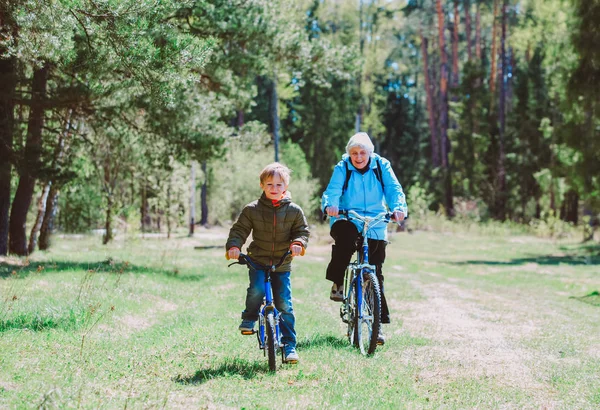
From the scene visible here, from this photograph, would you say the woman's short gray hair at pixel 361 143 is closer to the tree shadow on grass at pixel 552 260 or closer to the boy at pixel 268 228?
the boy at pixel 268 228

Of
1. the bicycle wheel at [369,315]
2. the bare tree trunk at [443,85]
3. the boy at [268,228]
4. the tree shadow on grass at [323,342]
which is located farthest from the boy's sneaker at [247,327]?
the bare tree trunk at [443,85]

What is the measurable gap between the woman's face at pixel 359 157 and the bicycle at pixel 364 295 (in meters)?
0.55

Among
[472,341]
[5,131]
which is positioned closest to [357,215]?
[472,341]

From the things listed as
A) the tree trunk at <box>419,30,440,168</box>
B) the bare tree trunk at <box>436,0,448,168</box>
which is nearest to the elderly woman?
the bare tree trunk at <box>436,0,448,168</box>

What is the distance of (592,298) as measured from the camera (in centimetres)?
1311

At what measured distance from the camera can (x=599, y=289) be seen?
14.5 m

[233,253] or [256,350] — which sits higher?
[233,253]

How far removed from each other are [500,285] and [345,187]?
10210mm

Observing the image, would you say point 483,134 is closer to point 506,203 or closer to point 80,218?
point 506,203

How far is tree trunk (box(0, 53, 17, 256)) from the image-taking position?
11766mm

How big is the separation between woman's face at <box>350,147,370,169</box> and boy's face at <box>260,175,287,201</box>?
1.17m

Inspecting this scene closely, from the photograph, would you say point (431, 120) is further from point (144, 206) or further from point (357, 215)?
point (357, 215)

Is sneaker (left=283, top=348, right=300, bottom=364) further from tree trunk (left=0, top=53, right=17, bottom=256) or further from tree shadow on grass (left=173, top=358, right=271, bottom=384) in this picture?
tree trunk (left=0, top=53, right=17, bottom=256)

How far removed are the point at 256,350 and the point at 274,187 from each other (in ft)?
6.01
